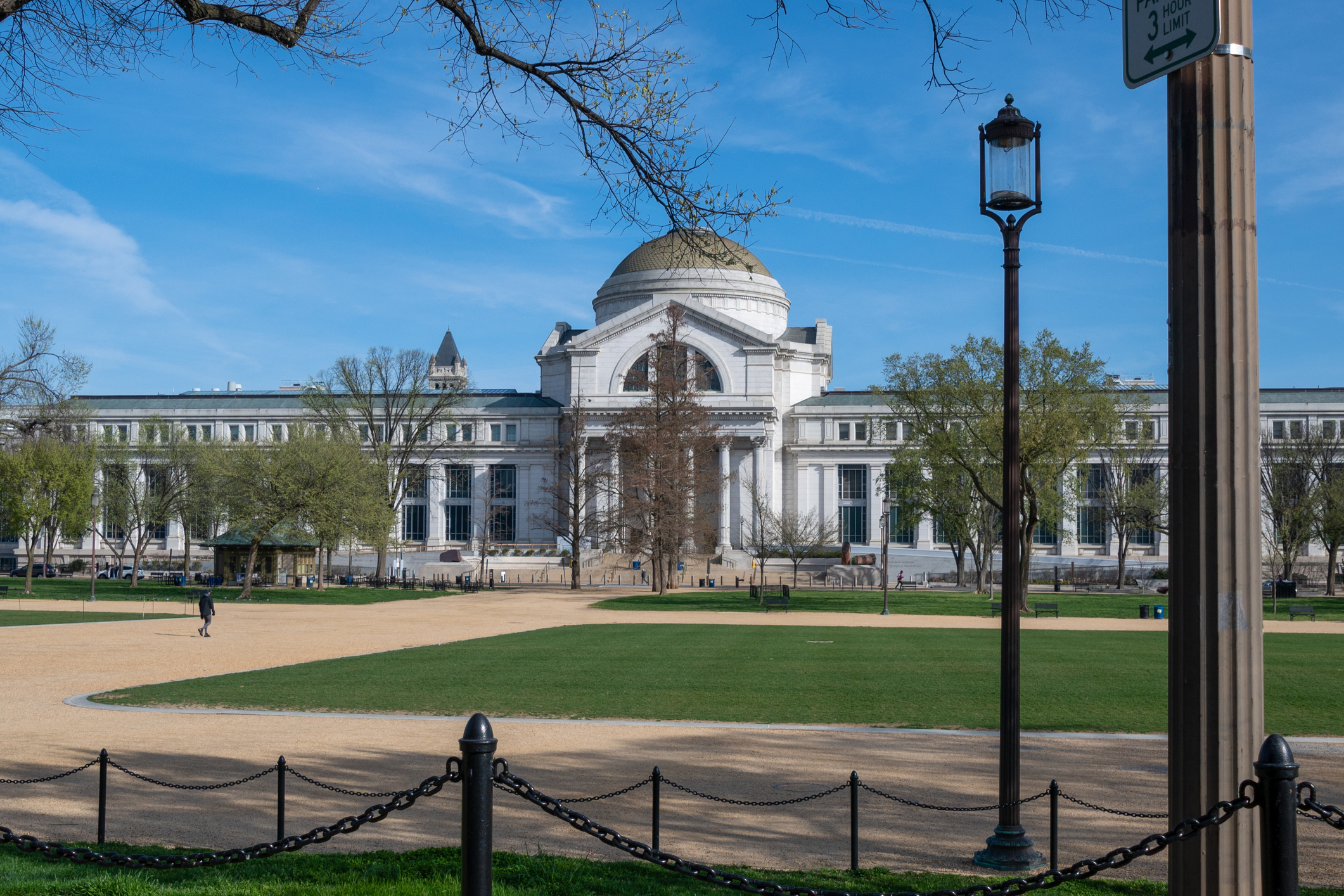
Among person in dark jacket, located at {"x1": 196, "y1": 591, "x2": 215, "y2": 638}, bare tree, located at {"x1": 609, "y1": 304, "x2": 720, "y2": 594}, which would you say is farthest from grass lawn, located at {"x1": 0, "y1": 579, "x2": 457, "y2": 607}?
person in dark jacket, located at {"x1": 196, "y1": 591, "x2": 215, "y2": 638}

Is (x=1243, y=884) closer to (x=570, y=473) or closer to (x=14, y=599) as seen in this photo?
(x=14, y=599)

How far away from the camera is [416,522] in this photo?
356 feet

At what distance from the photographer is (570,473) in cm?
7894

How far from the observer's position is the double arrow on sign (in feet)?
18.3

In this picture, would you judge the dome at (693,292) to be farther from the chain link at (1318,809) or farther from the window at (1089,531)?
the chain link at (1318,809)

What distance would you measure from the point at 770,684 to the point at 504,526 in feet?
276

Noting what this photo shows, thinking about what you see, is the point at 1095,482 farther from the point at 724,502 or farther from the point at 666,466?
the point at 666,466

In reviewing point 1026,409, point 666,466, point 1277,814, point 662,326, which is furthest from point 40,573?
point 1277,814

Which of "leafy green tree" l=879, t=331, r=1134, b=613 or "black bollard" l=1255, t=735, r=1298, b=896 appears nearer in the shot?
"black bollard" l=1255, t=735, r=1298, b=896

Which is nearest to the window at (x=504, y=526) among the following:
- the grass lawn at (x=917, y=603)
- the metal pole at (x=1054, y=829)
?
the grass lawn at (x=917, y=603)

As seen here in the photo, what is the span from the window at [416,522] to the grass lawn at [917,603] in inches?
1934

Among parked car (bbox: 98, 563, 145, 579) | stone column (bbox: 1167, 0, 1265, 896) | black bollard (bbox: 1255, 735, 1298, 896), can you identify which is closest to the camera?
black bollard (bbox: 1255, 735, 1298, 896)

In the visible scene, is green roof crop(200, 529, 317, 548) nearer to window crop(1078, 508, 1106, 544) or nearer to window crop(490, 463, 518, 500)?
window crop(490, 463, 518, 500)

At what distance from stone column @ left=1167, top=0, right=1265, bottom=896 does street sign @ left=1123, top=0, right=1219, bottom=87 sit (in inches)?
4.6
